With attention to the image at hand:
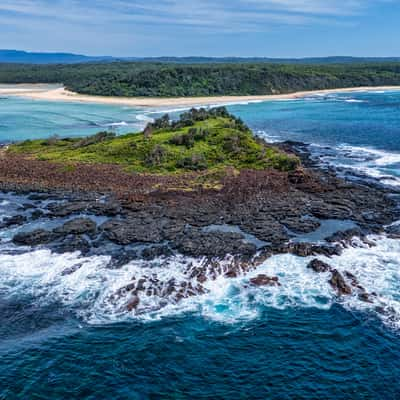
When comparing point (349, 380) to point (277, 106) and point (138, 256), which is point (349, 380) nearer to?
point (138, 256)

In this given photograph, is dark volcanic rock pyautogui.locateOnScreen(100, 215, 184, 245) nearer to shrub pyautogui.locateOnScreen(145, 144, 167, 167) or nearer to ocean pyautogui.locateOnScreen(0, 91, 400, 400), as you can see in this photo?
ocean pyautogui.locateOnScreen(0, 91, 400, 400)

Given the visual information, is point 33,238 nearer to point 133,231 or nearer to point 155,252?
point 133,231

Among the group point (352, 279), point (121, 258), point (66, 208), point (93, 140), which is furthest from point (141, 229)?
point (93, 140)

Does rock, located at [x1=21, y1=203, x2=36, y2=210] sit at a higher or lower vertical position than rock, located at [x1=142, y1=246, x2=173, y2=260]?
higher

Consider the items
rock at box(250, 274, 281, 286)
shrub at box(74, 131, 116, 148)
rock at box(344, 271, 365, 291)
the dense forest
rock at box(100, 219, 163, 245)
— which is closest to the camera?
rock at box(344, 271, 365, 291)

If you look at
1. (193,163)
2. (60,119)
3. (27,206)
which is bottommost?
(27,206)

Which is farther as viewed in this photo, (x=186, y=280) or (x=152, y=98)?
(x=152, y=98)

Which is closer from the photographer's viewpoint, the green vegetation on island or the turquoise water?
the green vegetation on island

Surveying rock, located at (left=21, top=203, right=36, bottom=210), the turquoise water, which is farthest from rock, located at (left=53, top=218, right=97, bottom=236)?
the turquoise water
